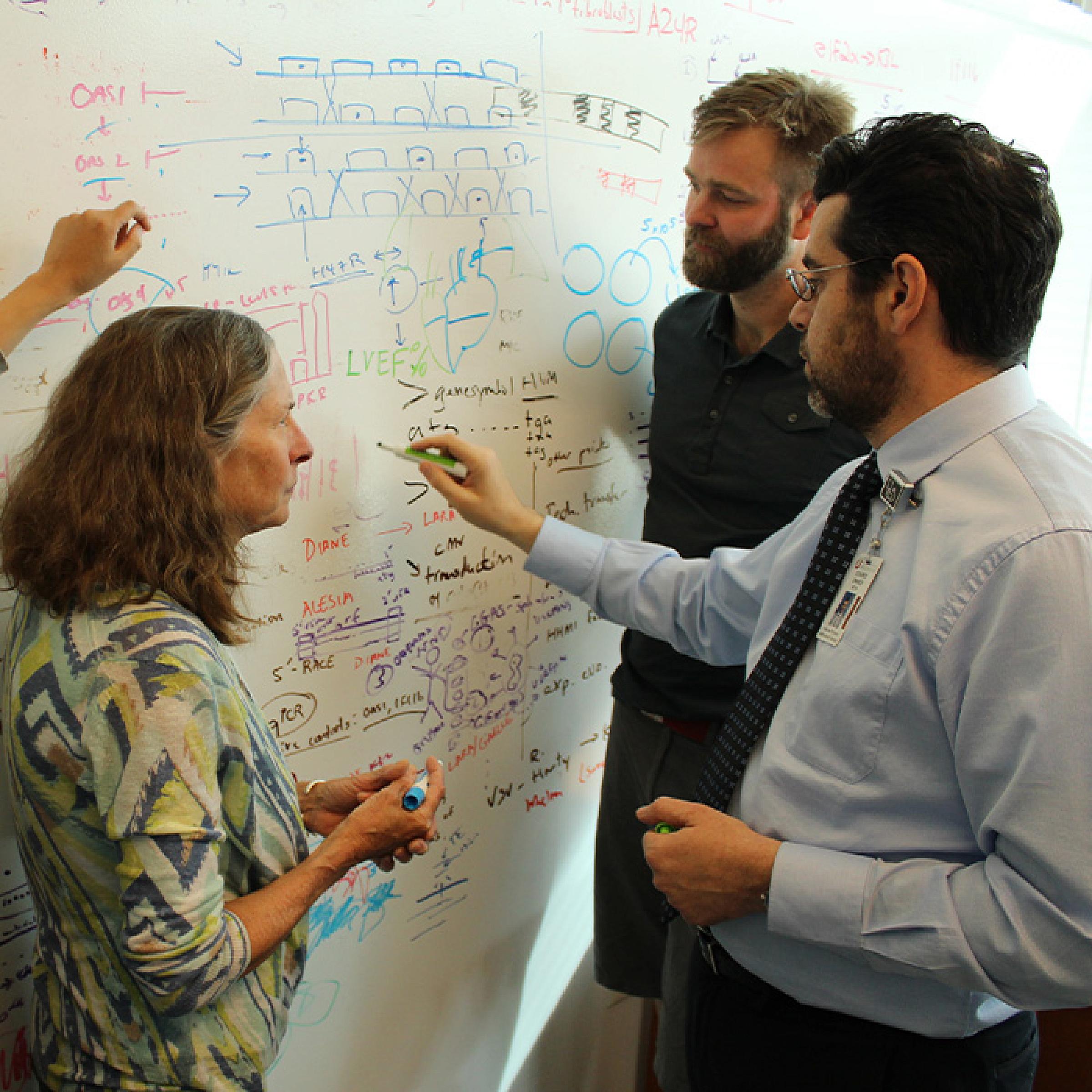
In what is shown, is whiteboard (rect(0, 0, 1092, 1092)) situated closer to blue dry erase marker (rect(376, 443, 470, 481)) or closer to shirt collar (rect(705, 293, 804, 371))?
blue dry erase marker (rect(376, 443, 470, 481))

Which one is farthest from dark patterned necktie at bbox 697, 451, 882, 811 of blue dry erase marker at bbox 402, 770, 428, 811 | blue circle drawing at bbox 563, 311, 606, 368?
blue circle drawing at bbox 563, 311, 606, 368

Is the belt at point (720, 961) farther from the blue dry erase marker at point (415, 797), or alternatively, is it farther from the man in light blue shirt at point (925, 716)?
the blue dry erase marker at point (415, 797)

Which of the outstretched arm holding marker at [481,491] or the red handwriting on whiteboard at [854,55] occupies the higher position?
the red handwriting on whiteboard at [854,55]

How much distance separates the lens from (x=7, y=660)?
3.42 feet

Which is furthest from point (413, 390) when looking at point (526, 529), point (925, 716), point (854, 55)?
point (854, 55)

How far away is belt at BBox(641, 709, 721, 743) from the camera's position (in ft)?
6.23

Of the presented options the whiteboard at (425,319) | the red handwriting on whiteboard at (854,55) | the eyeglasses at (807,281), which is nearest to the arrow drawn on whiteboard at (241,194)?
the whiteboard at (425,319)

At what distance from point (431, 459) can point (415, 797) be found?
0.58 m

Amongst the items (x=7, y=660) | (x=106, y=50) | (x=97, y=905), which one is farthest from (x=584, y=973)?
(x=106, y=50)

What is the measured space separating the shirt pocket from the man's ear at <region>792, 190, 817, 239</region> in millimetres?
935

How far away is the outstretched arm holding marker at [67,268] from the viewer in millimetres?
1098

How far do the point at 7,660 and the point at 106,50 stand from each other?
2.36 ft

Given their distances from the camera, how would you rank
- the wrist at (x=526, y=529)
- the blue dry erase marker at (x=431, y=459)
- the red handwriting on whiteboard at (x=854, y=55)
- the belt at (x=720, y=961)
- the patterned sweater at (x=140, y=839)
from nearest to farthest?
the patterned sweater at (x=140, y=839) → the belt at (x=720, y=961) → the blue dry erase marker at (x=431, y=459) → the wrist at (x=526, y=529) → the red handwriting on whiteboard at (x=854, y=55)

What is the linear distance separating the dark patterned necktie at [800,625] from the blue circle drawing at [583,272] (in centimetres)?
76
